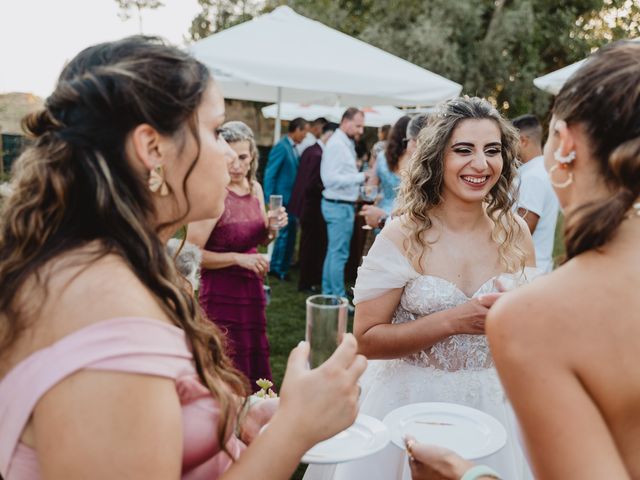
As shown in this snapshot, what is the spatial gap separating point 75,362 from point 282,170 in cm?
798

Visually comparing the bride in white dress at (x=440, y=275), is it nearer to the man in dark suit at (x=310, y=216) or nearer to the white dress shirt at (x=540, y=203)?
the white dress shirt at (x=540, y=203)

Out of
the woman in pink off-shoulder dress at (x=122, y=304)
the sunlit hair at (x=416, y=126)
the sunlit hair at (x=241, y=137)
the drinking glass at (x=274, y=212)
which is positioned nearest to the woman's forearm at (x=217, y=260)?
the drinking glass at (x=274, y=212)

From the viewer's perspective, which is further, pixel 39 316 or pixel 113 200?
pixel 113 200

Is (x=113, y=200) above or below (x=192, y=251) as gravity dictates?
above

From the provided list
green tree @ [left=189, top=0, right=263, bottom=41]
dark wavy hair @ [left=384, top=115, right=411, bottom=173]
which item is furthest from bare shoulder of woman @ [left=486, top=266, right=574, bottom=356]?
green tree @ [left=189, top=0, right=263, bottom=41]

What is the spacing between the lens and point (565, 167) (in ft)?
4.19

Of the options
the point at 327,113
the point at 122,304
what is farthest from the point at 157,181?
the point at 327,113

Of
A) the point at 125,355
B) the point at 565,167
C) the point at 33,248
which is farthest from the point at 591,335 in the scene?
the point at 33,248

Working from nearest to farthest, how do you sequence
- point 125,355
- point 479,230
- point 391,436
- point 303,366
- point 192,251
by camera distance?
point 125,355 < point 303,366 < point 391,436 < point 479,230 < point 192,251

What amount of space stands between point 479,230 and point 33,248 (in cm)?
211

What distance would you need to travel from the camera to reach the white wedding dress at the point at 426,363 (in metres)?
2.59

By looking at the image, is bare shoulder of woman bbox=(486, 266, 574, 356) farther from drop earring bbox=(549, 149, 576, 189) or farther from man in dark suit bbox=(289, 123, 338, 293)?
man in dark suit bbox=(289, 123, 338, 293)

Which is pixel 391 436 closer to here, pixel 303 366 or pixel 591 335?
pixel 303 366

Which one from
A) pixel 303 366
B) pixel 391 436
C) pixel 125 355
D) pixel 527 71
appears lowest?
pixel 527 71
